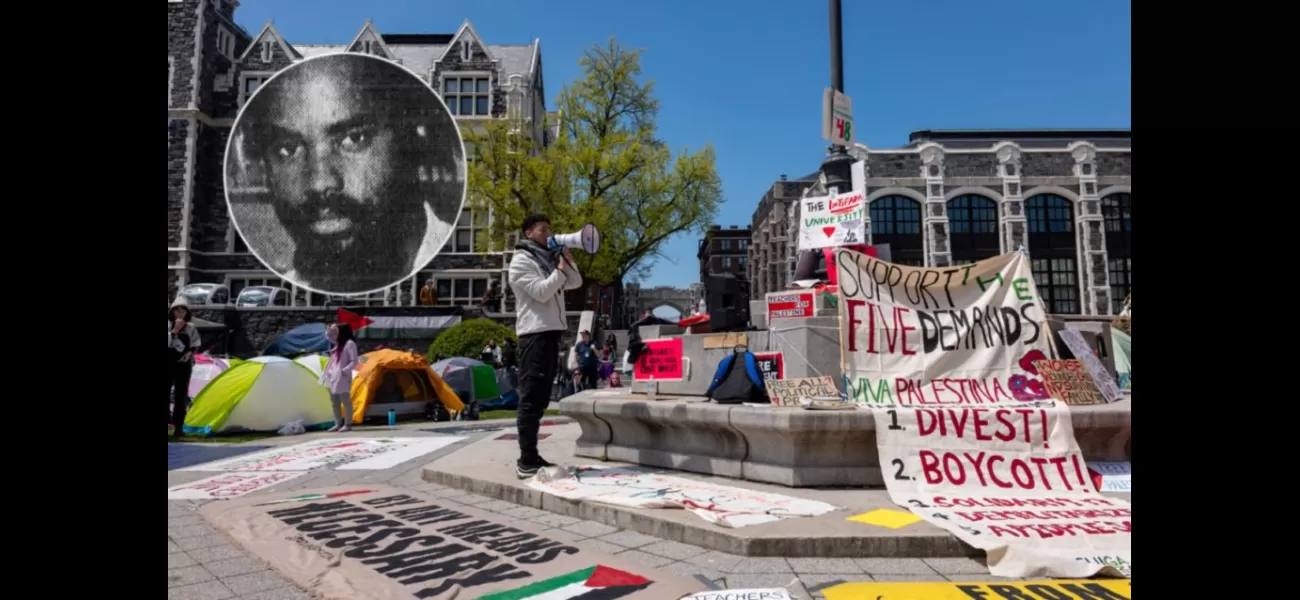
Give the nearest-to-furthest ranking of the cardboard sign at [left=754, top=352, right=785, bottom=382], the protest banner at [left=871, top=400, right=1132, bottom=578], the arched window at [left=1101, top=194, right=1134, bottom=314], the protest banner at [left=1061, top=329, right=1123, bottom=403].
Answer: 1. the protest banner at [left=871, top=400, right=1132, bottom=578]
2. the protest banner at [left=1061, top=329, right=1123, bottom=403]
3. the cardboard sign at [left=754, top=352, right=785, bottom=382]
4. the arched window at [left=1101, top=194, right=1134, bottom=314]

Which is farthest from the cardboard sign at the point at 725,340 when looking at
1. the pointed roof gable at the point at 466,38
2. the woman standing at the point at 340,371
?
the pointed roof gable at the point at 466,38

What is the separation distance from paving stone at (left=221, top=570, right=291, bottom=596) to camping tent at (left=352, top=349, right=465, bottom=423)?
10250mm

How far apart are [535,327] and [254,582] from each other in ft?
7.75

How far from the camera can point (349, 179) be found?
66.1 ft

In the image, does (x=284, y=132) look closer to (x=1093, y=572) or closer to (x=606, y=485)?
(x=606, y=485)

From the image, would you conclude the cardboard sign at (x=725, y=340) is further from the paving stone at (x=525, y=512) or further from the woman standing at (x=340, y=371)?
the woman standing at (x=340, y=371)

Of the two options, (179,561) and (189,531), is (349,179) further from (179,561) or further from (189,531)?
(179,561)

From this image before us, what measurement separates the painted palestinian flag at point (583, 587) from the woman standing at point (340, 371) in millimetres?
9229

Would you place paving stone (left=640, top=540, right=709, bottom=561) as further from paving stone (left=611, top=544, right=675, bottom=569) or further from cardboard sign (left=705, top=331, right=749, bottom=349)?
cardboard sign (left=705, top=331, right=749, bottom=349)

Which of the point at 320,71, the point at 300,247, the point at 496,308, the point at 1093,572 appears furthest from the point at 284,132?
the point at 1093,572

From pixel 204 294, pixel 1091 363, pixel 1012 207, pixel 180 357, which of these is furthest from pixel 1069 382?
pixel 1012 207

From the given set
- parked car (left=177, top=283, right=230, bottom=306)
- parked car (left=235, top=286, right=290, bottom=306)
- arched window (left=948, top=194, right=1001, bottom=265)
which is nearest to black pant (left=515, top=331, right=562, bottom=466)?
parked car (left=235, top=286, right=290, bottom=306)

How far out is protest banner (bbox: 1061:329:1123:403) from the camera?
545 cm

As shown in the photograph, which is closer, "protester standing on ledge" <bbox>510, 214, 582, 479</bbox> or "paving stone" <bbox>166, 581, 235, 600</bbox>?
"paving stone" <bbox>166, 581, 235, 600</bbox>
